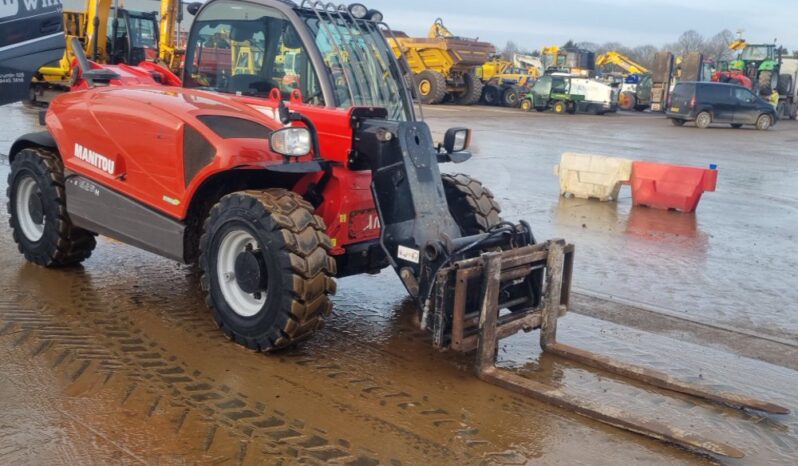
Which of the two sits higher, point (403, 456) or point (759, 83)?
point (759, 83)

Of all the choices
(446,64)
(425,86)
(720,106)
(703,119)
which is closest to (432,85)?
(425,86)

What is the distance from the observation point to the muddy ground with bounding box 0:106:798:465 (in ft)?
13.1

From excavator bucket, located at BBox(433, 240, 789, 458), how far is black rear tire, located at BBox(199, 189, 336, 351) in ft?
2.41

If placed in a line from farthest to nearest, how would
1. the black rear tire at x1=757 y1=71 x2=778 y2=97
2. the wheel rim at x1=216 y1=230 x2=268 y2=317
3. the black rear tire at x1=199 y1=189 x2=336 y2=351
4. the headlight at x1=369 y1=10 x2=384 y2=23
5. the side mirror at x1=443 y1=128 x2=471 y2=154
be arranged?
1. the black rear tire at x1=757 y1=71 x2=778 y2=97
2. the headlight at x1=369 y1=10 x2=384 y2=23
3. the side mirror at x1=443 y1=128 x2=471 y2=154
4. the wheel rim at x1=216 y1=230 x2=268 y2=317
5. the black rear tire at x1=199 y1=189 x2=336 y2=351

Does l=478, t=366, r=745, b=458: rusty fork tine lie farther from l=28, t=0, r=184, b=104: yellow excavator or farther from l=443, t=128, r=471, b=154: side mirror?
l=28, t=0, r=184, b=104: yellow excavator

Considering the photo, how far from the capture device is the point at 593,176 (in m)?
12.3

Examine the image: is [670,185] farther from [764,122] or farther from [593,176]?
[764,122]

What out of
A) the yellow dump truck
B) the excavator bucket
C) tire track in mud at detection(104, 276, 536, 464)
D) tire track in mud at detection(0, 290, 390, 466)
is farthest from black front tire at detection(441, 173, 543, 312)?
the yellow dump truck

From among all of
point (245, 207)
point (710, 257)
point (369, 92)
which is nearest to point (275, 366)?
point (245, 207)

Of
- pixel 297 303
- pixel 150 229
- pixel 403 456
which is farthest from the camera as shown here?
pixel 150 229

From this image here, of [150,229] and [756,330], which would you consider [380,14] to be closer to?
[150,229]

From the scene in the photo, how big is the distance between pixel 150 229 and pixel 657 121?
3167 centimetres

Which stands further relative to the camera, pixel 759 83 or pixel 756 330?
pixel 759 83

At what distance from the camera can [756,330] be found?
251 inches
